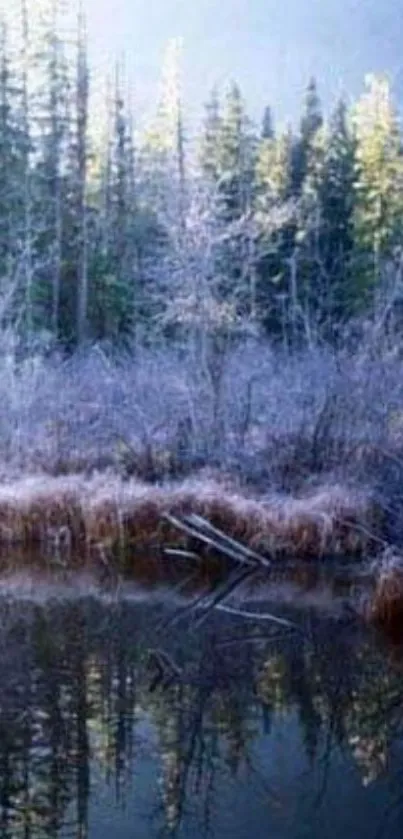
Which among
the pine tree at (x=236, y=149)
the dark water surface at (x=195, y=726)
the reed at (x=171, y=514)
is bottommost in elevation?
the dark water surface at (x=195, y=726)

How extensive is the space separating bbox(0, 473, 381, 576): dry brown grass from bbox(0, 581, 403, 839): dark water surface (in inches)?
82.7

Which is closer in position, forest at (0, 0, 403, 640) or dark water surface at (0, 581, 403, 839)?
dark water surface at (0, 581, 403, 839)

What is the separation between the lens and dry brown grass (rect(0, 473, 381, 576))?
13.7 m

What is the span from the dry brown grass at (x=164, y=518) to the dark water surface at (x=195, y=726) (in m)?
2.10

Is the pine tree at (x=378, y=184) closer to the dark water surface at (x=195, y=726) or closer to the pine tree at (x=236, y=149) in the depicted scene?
the pine tree at (x=236, y=149)

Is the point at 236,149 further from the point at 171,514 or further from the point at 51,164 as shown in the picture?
the point at 171,514

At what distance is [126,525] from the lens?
14.2 meters

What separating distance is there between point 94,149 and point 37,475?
1029 inches

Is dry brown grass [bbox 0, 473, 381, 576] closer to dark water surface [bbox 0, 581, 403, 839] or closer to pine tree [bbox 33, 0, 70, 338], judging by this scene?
dark water surface [bbox 0, 581, 403, 839]

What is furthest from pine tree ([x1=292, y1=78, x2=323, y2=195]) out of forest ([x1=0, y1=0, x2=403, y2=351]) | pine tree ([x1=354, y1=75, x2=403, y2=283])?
pine tree ([x1=354, y1=75, x2=403, y2=283])

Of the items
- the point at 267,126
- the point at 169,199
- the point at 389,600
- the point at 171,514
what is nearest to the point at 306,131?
the point at 267,126

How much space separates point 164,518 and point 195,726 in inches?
224

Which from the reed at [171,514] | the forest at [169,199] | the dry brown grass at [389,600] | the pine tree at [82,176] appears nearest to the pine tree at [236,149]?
the forest at [169,199]

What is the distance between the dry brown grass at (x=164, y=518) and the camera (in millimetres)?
13719
